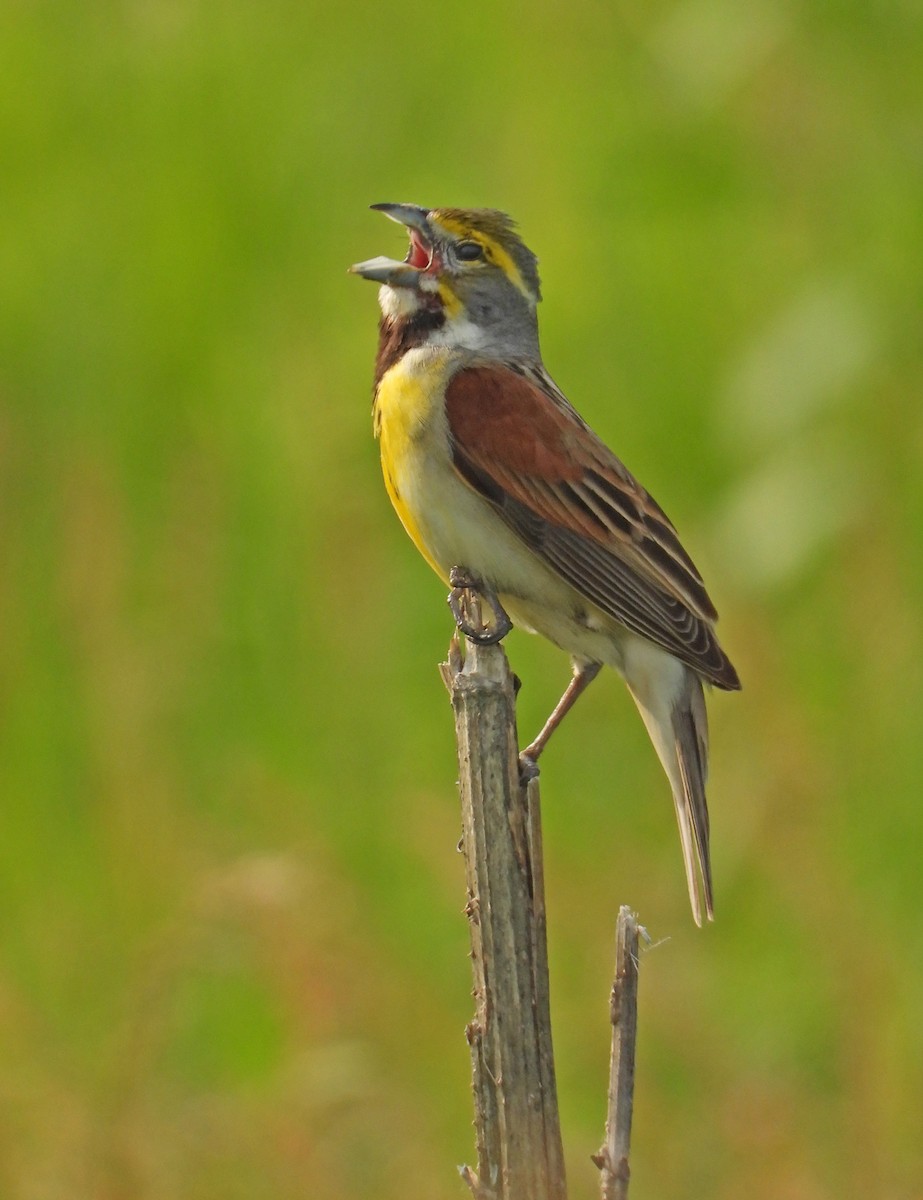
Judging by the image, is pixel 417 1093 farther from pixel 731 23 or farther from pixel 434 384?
pixel 731 23

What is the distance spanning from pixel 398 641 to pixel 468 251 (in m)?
2.48

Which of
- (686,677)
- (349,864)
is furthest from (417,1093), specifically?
(686,677)

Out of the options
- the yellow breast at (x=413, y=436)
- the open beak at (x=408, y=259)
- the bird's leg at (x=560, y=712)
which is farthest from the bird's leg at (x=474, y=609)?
the open beak at (x=408, y=259)

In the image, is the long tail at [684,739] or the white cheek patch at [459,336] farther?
the white cheek patch at [459,336]

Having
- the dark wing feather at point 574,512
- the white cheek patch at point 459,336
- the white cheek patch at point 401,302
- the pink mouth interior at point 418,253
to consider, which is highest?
the pink mouth interior at point 418,253

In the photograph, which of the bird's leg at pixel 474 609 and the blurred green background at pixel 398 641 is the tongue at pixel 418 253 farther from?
the blurred green background at pixel 398 641

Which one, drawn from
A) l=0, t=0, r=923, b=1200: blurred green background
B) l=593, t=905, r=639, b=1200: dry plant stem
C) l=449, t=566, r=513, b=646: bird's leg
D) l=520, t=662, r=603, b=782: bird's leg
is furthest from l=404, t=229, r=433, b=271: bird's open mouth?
l=593, t=905, r=639, b=1200: dry plant stem

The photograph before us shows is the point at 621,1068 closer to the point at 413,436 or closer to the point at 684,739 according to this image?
the point at 684,739

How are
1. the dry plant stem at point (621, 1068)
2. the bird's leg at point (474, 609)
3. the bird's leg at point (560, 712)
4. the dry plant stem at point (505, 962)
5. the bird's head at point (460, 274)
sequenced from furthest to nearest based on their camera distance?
the bird's head at point (460, 274), the bird's leg at point (560, 712), the bird's leg at point (474, 609), the dry plant stem at point (505, 962), the dry plant stem at point (621, 1068)

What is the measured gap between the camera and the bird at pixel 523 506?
18.3ft

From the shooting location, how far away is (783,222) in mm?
10047

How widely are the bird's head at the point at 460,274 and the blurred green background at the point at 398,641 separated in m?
1.40

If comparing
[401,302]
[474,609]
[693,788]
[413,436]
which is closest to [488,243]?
[401,302]

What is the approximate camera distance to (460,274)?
5.89m
